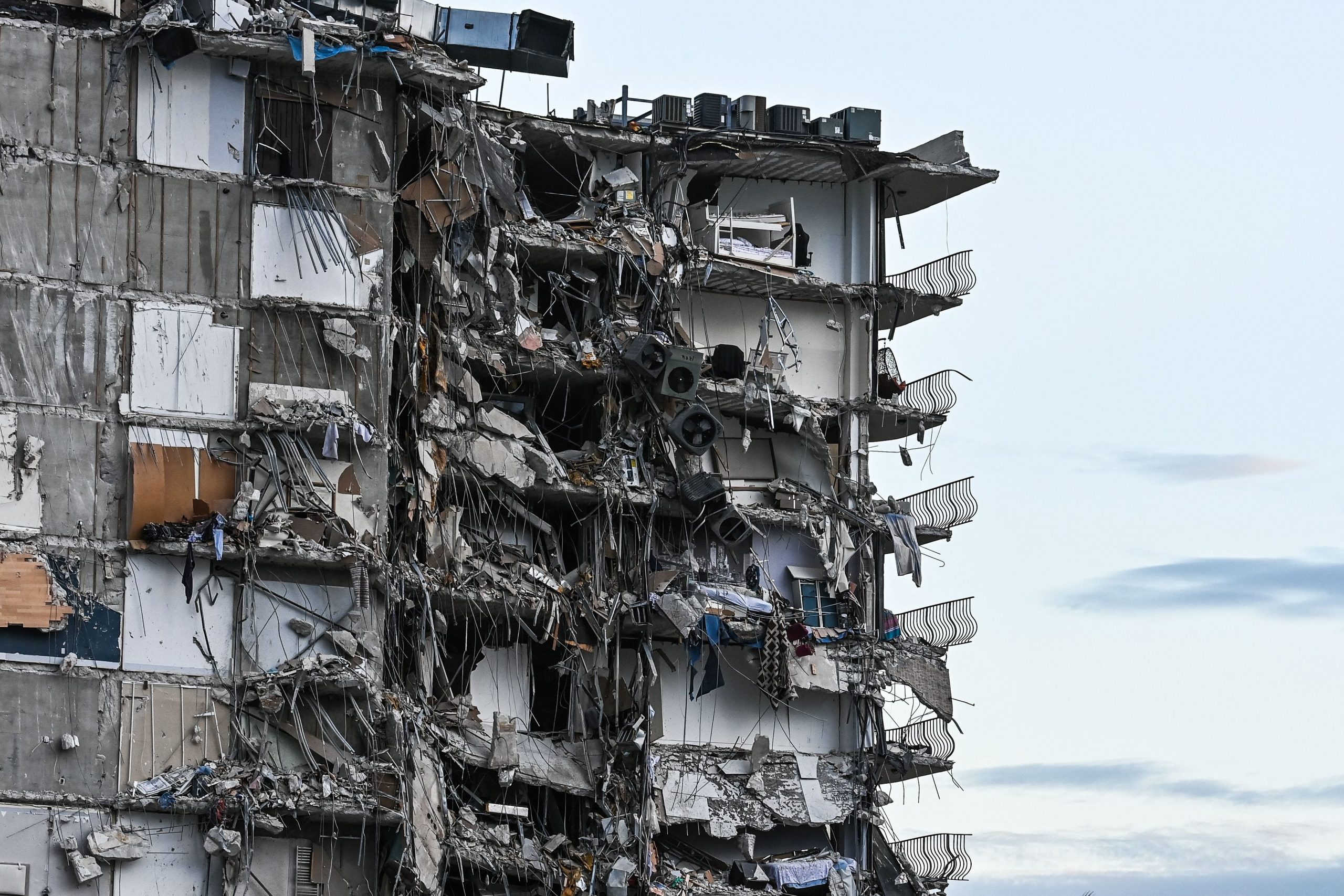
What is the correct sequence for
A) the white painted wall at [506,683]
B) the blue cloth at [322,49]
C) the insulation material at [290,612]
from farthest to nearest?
the white painted wall at [506,683], the blue cloth at [322,49], the insulation material at [290,612]

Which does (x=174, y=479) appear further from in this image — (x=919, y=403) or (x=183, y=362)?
(x=919, y=403)

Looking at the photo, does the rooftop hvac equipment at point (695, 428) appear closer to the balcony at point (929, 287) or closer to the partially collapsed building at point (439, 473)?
the partially collapsed building at point (439, 473)

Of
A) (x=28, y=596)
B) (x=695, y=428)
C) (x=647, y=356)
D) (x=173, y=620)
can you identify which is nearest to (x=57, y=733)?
(x=28, y=596)

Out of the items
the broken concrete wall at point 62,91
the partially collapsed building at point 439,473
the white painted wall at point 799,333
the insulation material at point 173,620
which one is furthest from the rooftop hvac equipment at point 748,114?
the insulation material at point 173,620

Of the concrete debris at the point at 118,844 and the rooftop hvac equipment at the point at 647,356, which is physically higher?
the rooftop hvac equipment at the point at 647,356

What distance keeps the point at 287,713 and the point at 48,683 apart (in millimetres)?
3861

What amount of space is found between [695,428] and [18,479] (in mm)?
14821

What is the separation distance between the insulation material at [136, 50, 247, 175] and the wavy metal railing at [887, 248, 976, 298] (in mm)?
18019

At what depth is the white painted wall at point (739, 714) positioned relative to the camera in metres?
51.2

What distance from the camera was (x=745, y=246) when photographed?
5416 cm

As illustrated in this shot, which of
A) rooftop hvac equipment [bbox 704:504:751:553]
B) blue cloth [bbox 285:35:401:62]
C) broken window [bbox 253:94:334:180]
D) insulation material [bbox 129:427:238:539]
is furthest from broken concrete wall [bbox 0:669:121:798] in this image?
rooftop hvac equipment [bbox 704:504:751:553]

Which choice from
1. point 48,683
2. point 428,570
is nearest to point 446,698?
point 428,570

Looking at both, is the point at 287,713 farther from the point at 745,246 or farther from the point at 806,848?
the point at 745,246

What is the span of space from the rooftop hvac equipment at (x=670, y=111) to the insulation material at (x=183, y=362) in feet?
49.1
